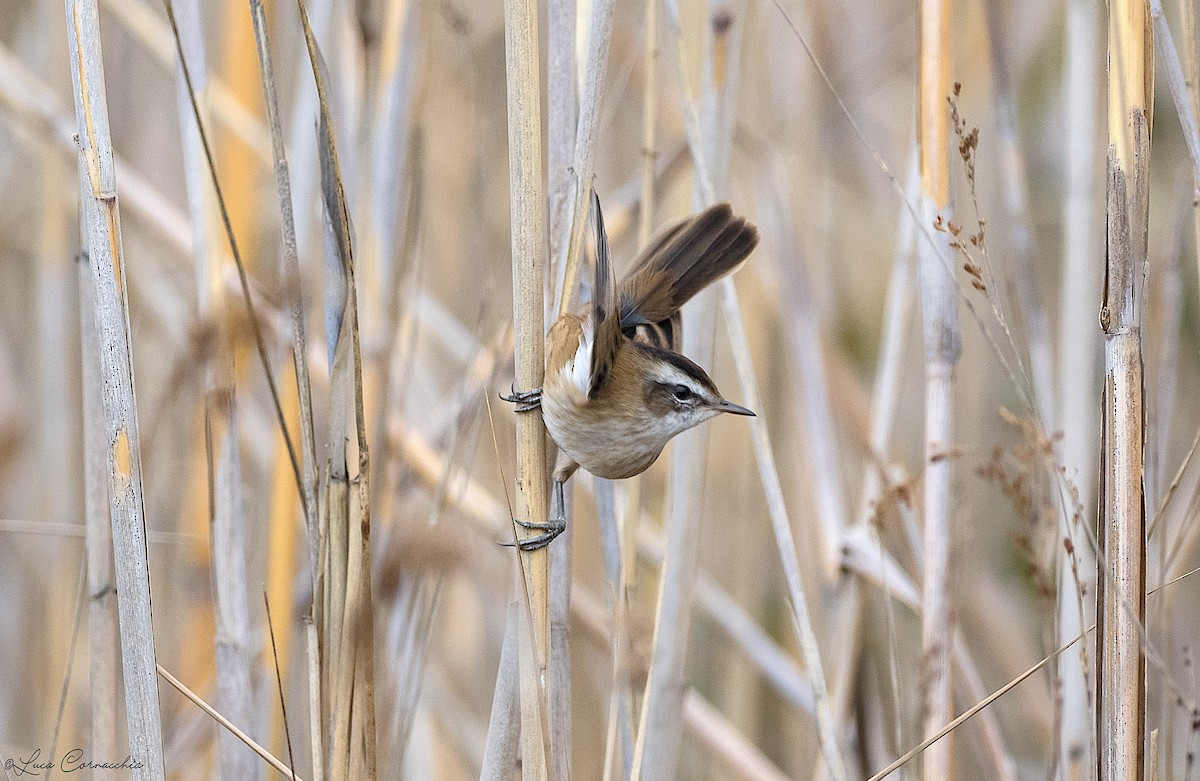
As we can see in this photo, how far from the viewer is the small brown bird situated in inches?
54.0

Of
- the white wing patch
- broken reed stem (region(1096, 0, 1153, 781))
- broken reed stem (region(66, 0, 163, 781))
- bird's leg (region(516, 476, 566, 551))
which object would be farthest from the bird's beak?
broken reed stem (region(66, 0, 163, 781))

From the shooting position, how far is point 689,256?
1.55 metres

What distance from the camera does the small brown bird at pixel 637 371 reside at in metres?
1.37

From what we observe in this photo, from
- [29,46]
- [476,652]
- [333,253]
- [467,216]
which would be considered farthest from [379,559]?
[29,46]

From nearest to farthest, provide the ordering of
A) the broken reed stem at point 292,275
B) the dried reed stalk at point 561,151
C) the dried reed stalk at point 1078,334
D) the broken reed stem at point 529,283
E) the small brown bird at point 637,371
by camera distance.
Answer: the broken reed stem at point 292,275 → the broken reed stem at point 529,283 → the dried reed stalk at point 561,151 → the small brown bird at point 637,371 → the dried reed stalk at point 1078,334

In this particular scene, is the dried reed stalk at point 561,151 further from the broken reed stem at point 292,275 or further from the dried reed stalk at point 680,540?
the broken reed stem at point 292,275

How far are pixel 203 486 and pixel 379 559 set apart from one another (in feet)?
1.63

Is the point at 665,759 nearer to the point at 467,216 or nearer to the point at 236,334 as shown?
the point at 236,334

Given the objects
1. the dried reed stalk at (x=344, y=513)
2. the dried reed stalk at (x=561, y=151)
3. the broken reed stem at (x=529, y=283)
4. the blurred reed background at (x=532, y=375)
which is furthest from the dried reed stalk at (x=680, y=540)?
the dried reed stalk at (x=344, y=513)

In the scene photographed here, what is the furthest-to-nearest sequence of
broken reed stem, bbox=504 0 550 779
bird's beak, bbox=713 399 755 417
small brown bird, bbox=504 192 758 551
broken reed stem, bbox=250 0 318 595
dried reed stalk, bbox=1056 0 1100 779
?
1. dried reed stalk, bbox=1056 0 1100 779
2. bird's beak, bbox=713 399 755 417
3. small brown bird, bbox=504 192 758 551
4. broken reed stem, bbox=504 0 550 779
5. broken reed stem, bbox=250 0 318 595

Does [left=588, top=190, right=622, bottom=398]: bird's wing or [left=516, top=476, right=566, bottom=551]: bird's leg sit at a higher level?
[left=588, top=190, right=622, bottom=398]: bird's wing

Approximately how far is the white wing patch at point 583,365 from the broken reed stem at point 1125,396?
61 cm

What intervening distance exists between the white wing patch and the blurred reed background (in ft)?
0.29

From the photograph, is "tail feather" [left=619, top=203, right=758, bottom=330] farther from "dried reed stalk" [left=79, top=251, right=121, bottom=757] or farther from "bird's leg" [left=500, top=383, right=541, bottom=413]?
"dried reed stalk" [left=79, top=251, right=121, bottom=757]
